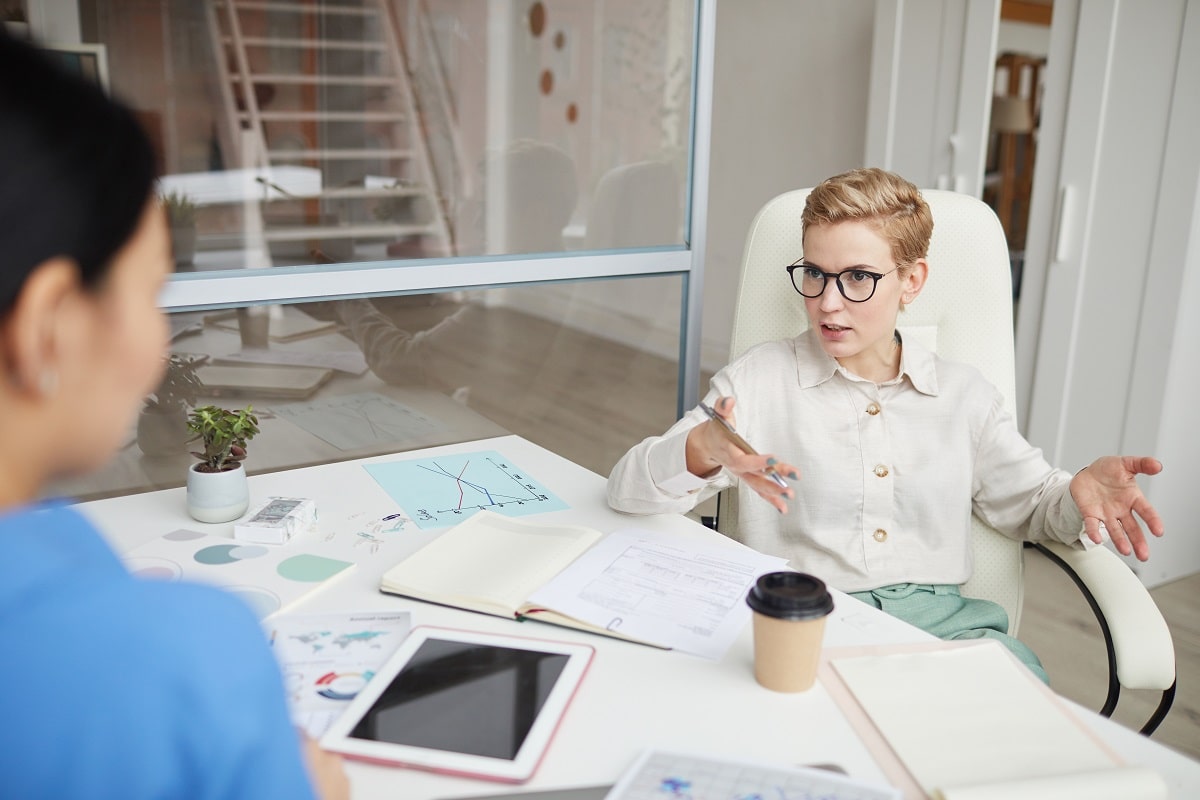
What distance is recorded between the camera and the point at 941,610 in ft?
4.93

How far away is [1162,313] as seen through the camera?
2713 mm

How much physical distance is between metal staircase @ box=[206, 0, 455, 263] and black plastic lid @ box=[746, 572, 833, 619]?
406 cm

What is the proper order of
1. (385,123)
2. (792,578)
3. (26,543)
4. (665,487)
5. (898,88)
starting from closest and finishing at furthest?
(26,543) → (792,578) → (665,487) → (898,88) → (385,123)

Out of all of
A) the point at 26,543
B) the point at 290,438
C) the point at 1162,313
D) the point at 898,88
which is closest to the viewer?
the point at 26,543

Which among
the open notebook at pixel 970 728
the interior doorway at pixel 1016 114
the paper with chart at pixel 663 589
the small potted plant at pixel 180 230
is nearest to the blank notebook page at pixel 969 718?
the open notebook at pixel 970 728

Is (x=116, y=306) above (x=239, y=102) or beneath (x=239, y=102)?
beneath

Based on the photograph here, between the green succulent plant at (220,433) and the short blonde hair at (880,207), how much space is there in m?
0.87

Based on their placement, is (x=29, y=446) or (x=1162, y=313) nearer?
(x=29, y=446)

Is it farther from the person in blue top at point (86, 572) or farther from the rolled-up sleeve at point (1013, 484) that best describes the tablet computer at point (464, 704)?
the rolled-up sleeve at point (1013, 484)

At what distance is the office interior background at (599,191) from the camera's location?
2061 mm

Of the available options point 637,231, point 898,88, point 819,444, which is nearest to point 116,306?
point 819,444

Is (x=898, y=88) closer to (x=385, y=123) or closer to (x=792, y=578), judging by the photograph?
(x=385, y=123)

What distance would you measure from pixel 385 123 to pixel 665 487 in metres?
4.09

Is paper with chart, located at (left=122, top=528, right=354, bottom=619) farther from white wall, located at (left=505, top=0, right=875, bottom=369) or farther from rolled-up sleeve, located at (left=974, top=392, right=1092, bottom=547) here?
white wall, located at (left=505, top=0, right=875, bottom=369)
